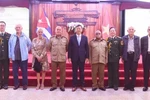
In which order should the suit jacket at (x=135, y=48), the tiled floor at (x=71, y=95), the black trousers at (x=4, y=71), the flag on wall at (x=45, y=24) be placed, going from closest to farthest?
the tiled floor at (x=71, y=95) < the suit jacket at (x=135, y=48) < the black trousers at (x=4, y=71) < the flag on wall at (x=45, y=24)

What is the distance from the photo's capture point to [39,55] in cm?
503

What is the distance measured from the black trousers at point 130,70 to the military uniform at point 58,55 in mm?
1281

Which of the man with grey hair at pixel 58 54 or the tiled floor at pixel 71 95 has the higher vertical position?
the man with grey hair at pixel 58 54

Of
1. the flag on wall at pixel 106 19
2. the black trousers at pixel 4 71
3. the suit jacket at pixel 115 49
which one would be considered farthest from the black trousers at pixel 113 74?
the flag on wall at pixel 106 19

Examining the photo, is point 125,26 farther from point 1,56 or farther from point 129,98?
point 1,56

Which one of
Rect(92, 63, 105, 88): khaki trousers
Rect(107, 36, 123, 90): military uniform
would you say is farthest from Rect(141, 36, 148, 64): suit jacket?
Rect(92, 63, 105, 88): khaki trousers

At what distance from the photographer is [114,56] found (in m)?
5.08

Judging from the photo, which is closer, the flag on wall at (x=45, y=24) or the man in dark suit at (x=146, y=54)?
the man in dark suit at (x=146, y=54)

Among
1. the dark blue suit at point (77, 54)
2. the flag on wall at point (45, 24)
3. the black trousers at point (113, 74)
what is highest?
the flag on wall at point (45, 24)

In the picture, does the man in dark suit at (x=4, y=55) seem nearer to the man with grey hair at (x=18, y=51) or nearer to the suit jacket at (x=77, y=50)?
the man with grey hair at (x=18, y=51)

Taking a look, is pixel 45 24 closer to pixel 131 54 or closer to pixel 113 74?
pixel 113 74

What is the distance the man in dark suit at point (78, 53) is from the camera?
4.99 m

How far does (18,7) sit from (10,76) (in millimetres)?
2992

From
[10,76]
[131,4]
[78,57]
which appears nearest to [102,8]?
[131,4]
